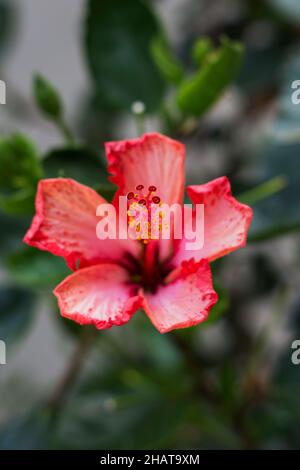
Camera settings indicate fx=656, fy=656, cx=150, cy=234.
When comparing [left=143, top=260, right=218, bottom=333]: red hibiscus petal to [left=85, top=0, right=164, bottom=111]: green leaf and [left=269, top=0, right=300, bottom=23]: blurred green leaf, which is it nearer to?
[left=85, top=0, right=164, bottom=111]: green leaf

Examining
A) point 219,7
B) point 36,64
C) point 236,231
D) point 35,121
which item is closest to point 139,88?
point 236,231

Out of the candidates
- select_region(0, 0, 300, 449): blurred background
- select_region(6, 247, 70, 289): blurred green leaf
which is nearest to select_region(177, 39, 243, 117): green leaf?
select_region(0, 0, 300, 449): blurred background

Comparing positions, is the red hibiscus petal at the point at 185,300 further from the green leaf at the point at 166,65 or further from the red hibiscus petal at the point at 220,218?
the green leaf at the point at 166,65

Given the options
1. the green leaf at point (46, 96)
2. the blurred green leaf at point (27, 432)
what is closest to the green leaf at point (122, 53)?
the green leaf at point (46, 96)

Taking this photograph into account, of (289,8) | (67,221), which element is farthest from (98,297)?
(289,8)

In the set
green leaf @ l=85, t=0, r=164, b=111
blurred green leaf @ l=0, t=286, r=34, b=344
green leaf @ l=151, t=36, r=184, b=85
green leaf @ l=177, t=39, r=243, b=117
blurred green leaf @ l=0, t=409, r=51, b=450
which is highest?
green leaf @ l=85, t=0, r=164, b=111

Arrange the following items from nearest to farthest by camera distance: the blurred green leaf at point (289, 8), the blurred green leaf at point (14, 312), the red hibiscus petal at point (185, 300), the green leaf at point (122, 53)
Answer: the red hibiscus petal at point (185, 300) < the green leaf at point (122, 53) < the blurred green leaf at point (14, 312) < the blurred green leaf at point (289, 8)

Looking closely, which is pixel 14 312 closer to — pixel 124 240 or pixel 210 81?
pixel 124 240

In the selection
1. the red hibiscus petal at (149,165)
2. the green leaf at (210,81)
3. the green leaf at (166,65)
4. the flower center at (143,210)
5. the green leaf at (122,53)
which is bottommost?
the flower center at (143,210)
